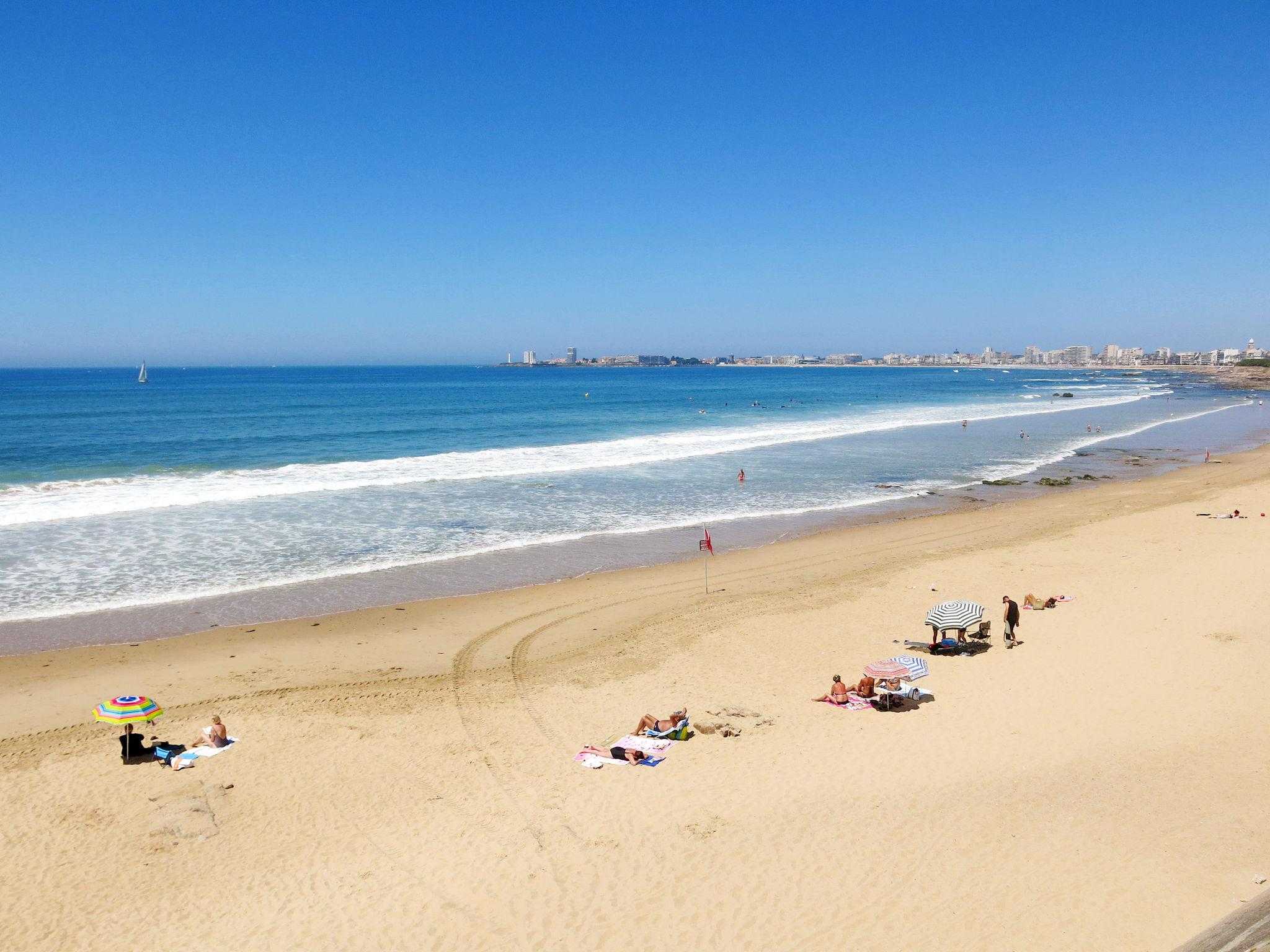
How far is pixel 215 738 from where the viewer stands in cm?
1031

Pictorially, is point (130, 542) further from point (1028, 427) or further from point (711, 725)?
point (1028, 427)

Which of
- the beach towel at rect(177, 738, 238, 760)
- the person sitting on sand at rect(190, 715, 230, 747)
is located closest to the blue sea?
the person sitting on sand at rect(190, 715, 230, 747)

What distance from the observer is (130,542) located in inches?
862

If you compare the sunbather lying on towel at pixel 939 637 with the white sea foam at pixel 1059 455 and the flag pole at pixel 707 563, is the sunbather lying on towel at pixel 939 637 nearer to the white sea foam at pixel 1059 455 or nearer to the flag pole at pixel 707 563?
the flag pole at pixel 707 563

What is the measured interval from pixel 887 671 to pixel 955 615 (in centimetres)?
292

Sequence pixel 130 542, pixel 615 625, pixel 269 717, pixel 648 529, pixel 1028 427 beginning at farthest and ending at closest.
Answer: pixel 1028 427 → pixel 648 529 → pixel 130 542 → pixel 615 625 → pixel 269 717

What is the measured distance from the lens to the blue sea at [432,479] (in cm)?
1942

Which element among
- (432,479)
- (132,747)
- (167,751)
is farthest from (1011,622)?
(432,479)

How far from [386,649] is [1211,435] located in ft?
189

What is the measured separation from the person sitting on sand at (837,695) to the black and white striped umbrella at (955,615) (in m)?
3.02

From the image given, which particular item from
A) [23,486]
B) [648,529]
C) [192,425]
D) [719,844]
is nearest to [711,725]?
[719,844]

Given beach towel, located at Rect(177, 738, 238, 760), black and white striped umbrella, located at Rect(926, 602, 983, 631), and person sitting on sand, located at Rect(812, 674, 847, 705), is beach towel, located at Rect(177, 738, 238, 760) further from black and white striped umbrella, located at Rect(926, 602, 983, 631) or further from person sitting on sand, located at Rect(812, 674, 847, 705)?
black and white striped umbrella, located at Rect(926, 602, 983, 631)

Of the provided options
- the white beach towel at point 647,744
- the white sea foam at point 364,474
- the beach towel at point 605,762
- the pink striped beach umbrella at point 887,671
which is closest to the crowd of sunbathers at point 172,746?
the beach towel at point 605,762

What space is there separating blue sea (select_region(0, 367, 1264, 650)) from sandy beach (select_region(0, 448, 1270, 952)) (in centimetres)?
423
